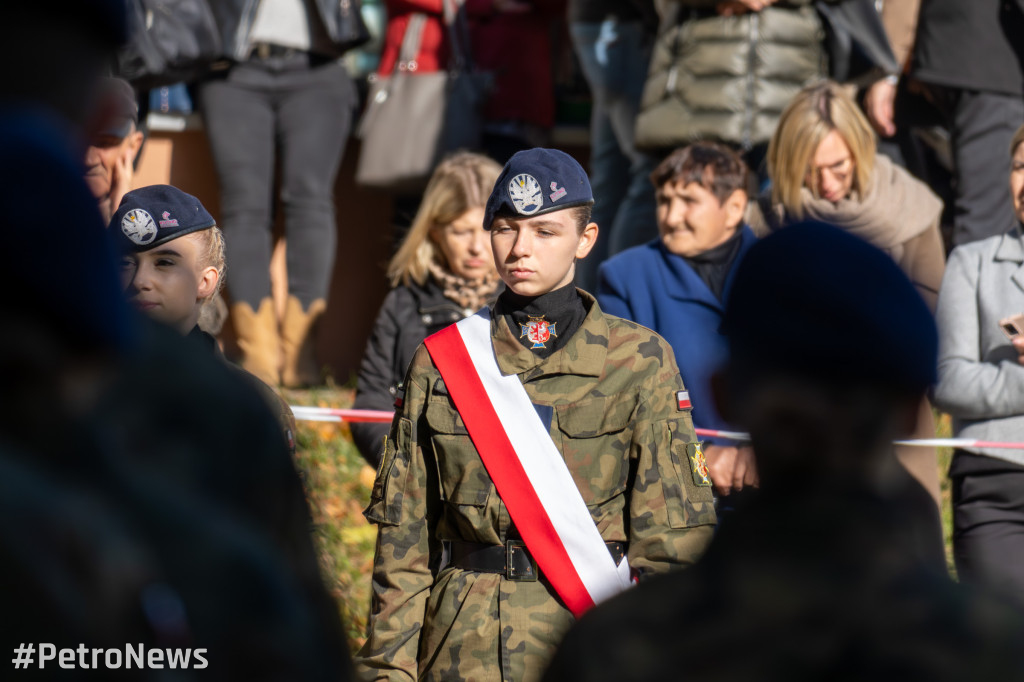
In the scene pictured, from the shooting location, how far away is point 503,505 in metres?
3.21

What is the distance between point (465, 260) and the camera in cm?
482

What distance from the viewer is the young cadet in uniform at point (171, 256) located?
3.24 m

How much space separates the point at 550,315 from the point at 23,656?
2.35 m

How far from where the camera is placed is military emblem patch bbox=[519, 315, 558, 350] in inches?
132

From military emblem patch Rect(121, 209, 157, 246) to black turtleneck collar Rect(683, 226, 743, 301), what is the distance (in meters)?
2.01

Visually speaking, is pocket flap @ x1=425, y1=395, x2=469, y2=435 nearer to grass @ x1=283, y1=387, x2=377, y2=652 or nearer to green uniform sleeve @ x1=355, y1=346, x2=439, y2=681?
green uniform sleeve @ x1=355, y1=346, x2=439, y2=681

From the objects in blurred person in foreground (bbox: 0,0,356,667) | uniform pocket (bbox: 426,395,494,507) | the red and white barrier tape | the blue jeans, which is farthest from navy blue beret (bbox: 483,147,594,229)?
the blue jeans

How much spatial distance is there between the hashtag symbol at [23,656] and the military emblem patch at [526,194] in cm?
241

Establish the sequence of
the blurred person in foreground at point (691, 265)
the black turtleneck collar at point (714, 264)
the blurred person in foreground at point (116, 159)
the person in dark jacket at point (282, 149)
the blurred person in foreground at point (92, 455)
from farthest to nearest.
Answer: the person in dark jacket at point (282, 149) → the black turtleneck collar at point (714, 264) → the blurred person in foreground at point (691, 265) → the blurred person in foreground at point (116, 159) → the blurred person in foreground at point (92, 455)

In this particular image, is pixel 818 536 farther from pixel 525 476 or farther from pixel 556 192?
pixel 556 192

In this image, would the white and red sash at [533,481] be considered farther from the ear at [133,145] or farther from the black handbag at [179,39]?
the black handbag at [179,39]

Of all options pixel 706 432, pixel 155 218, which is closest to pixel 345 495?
pixel 706 432

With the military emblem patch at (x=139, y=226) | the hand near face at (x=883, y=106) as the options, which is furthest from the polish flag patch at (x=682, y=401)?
the hand near face at (x=883, y=106)

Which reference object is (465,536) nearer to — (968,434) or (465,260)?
(465,260)
